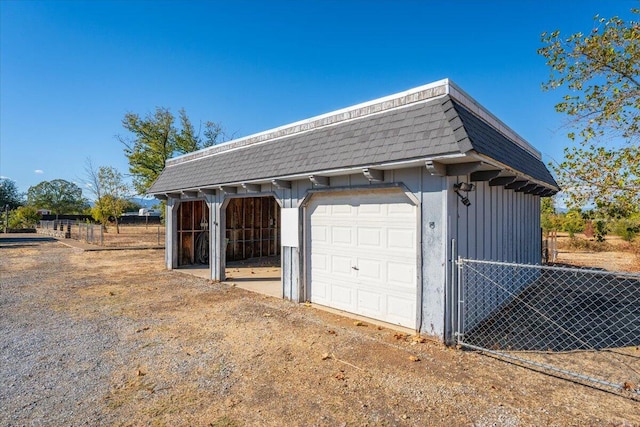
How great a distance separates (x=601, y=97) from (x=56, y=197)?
79.2 meters

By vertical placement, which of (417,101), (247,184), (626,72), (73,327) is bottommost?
(73,327)

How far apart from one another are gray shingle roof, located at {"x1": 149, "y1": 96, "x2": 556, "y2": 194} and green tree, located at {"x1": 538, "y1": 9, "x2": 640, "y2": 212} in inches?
153

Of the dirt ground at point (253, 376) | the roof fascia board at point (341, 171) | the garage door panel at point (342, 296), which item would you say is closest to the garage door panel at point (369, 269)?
the garage door panel at point (342, 296)

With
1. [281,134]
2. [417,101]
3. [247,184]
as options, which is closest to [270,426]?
[417,101]

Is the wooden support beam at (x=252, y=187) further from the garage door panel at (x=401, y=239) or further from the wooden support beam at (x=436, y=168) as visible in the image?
the wooden support beam at (x=436, y=168)

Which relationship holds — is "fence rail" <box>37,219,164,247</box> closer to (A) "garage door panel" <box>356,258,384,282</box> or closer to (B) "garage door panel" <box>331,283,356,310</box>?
(B) "garage door panel" <box>331,283,356,310</box>

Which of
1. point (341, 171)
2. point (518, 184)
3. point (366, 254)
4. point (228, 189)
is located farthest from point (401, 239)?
point (228, 189)

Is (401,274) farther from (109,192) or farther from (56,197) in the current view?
(56,197)

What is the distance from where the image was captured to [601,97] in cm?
845

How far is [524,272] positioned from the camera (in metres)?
8.48

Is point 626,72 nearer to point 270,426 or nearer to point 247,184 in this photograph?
point 247,184

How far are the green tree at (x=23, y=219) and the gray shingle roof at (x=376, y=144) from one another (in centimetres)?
3588

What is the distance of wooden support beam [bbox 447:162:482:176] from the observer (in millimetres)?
4691

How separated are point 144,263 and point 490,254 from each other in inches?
491
